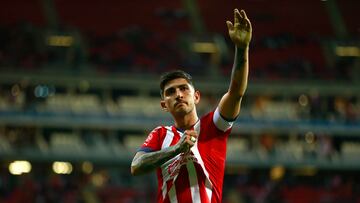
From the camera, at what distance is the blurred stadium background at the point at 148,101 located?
30.7m

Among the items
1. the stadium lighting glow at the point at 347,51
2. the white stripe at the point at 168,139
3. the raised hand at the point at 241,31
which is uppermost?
the stadium lighting glow at the point at 347,51

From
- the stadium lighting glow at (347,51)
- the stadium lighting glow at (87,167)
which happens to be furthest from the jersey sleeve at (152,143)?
the stadium lighting glow at (347,51)

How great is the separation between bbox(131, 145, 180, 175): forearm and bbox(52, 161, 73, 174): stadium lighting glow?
27471mm

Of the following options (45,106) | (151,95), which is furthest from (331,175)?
(45,106)

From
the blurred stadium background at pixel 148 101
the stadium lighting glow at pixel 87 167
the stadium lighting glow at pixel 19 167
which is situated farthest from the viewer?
the stadium lighting glow at pixel 87 167

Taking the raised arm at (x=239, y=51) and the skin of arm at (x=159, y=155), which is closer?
the skin of arm at (x=159, y=155)

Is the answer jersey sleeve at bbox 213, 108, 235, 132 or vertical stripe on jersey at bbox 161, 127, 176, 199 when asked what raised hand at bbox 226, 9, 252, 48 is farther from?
vertical stripe on jersey at bbox 161, 127, 176, 199

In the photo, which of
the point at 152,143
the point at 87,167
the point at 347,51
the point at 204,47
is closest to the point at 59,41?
the point at 87,167

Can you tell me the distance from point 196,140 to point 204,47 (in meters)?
30.5

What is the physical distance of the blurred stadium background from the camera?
3067 centimetres

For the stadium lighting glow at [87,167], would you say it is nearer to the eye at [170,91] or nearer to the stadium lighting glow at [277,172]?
the stadium lighting glow at [277,172]

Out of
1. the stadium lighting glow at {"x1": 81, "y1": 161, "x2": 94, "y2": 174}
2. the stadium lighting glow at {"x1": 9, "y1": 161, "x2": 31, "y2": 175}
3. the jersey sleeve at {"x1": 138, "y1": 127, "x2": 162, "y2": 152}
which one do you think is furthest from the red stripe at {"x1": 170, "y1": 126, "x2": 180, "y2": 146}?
the stadium lighting glow at {"x1": 81, "y1": 161, "x2": 94, "y2": 174}

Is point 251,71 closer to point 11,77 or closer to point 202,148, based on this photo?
point 11,77

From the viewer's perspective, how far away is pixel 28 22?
3469cm
